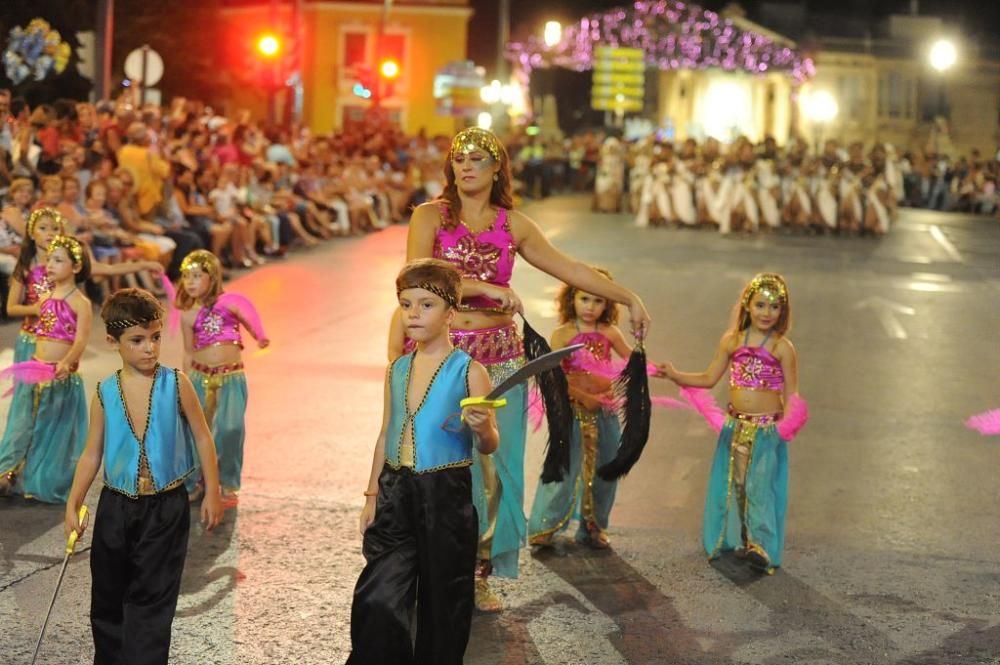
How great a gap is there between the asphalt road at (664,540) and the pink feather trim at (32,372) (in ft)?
2.02

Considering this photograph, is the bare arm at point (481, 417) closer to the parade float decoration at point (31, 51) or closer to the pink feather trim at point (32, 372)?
the pink feather trim at point (32, 372)

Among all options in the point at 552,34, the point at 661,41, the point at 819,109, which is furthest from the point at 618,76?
the point at 819,109

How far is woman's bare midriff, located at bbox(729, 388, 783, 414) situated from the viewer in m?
6.88

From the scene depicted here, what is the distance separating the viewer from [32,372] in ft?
24.4

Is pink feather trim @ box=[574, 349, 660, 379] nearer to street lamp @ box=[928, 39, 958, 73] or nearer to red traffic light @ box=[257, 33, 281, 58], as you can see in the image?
street lamp @ box=[928, 39, 958, 73]

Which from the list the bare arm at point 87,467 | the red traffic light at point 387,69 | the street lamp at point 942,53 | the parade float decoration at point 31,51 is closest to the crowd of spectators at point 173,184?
the parade float decoration at point 31,51

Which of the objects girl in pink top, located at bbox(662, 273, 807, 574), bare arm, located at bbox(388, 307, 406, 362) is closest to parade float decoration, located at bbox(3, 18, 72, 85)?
girl in pink top, located at bbox(662, 273, 807, 574)

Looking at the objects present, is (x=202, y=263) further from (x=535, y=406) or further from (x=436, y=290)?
(x=436, y=290)

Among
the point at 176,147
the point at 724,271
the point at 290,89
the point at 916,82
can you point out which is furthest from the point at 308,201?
the point at 916,82

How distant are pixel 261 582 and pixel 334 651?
916mm

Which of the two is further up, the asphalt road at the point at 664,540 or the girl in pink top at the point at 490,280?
the girl in pink top at the point at 490,280

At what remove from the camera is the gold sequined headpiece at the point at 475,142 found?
597 cm

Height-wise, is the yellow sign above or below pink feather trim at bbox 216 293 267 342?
above

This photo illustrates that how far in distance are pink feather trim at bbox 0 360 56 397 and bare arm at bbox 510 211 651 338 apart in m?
2.70
